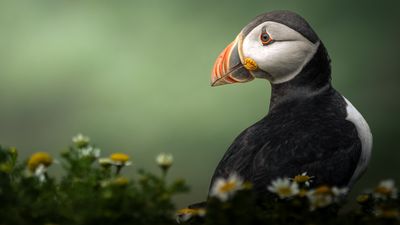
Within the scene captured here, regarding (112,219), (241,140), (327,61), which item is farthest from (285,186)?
(327,61)

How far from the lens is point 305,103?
2.98 metres

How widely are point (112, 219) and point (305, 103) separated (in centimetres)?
160

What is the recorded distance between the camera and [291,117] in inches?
113

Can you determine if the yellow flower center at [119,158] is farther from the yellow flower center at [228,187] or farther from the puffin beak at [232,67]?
the puffin beak at [232,67]

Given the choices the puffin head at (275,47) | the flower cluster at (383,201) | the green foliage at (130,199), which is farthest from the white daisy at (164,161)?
the puffin head at (275,47)

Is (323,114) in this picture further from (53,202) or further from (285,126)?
(53,202)

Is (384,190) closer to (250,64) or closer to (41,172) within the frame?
(41,172)

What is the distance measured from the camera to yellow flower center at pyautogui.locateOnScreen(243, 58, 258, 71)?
3.14 m

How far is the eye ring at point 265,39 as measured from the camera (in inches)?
120

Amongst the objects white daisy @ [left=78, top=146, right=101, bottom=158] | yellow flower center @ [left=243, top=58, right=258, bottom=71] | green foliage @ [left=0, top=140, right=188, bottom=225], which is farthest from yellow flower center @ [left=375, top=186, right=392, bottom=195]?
yellow flower center @ [left=243, top=58, right=258, bottom=71]

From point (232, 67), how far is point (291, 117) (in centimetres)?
53

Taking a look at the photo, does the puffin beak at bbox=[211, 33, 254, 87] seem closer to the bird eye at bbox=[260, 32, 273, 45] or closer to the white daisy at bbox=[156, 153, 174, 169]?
the bird eye at bbox=[260, 32, 273, 45]

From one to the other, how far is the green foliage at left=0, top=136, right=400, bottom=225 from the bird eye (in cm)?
Result: 115

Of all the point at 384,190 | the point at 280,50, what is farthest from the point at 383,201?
the point at 280,50
